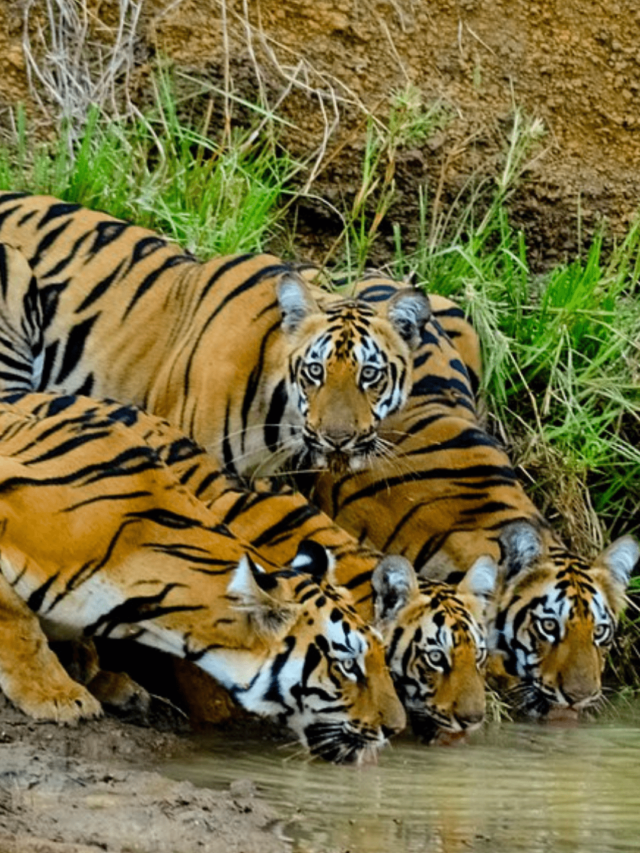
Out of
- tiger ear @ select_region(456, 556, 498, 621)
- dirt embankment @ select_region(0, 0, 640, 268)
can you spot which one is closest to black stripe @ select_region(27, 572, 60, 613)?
tiger ear @ select_region(456, 556, 498, 621)

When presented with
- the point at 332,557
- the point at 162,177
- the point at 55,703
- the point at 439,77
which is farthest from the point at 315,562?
the point at 439,77

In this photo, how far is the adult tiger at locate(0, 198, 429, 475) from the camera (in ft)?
22.3

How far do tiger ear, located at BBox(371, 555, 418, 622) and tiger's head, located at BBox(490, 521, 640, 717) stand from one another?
0.71 metres

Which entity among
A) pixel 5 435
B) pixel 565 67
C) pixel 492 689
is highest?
pixel 565 67

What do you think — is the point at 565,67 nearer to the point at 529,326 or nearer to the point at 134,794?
the point at 529,326

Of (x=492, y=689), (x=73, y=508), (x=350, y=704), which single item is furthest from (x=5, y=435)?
(x=492, y=689)

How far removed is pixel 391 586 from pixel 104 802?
5.42 feet

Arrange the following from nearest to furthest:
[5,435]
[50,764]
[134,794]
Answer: [134,794] → [50,764] → [5,435]

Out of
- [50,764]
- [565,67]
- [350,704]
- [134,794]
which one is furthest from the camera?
[565,67]

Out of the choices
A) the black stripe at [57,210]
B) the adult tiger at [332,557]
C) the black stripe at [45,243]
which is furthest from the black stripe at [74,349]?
the adult tiger at [332,557]

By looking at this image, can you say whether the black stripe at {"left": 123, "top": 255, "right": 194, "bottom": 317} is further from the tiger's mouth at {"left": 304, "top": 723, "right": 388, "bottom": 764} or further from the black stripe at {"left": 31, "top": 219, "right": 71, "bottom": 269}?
the tiger's mouth at {"left": 304, "top": 723, "right": 388, "bottom": 764}

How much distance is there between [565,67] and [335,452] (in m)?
3.93

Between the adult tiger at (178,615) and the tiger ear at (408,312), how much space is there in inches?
63.0

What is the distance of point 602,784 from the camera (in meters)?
5.66
